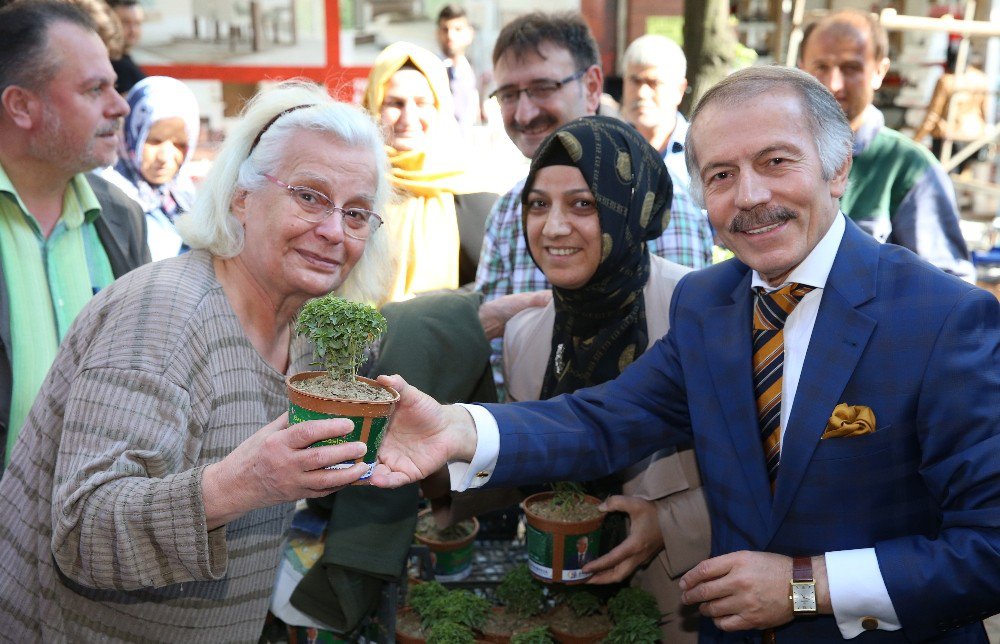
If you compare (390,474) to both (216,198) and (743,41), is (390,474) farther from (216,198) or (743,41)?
(743,41)

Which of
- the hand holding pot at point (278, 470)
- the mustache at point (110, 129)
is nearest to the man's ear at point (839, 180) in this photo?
the hand holding pot at point (278, 470)

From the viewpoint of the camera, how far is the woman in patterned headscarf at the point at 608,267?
9.13 feet

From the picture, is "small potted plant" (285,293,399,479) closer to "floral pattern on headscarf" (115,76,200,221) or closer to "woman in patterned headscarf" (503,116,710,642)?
"woman in patterned headscarf" (503,116,710,642)

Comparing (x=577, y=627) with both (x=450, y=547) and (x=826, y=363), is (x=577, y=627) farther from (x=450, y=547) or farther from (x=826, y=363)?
(x=826, y=363)

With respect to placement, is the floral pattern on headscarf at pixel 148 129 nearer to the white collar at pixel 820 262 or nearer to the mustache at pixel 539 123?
the mustache at pixel 539 123

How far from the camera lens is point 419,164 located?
4.74m

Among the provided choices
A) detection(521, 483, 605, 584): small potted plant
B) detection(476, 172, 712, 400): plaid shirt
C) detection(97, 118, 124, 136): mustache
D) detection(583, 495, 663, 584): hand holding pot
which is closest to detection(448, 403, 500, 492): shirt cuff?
detection(521, 483, 605, 584): small potted plant

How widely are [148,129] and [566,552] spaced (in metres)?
4.01

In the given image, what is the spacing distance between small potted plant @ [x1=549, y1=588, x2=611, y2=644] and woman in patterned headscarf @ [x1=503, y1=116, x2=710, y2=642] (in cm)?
21

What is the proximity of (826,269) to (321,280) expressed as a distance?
1322 millimetres

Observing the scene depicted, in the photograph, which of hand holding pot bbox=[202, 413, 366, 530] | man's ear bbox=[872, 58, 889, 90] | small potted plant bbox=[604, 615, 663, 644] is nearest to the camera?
hand holding pot bbox=[202, 413, 366, 530]

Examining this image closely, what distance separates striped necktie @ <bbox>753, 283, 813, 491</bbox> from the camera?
219 centimetres

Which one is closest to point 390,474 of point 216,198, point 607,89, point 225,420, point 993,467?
point 225,420

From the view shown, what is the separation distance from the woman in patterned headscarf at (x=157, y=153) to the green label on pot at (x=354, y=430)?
11.9 feet
